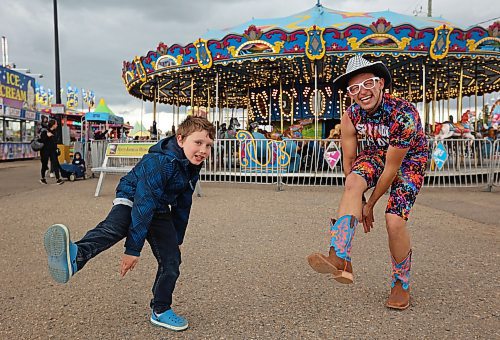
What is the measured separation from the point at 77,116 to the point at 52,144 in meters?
28.6

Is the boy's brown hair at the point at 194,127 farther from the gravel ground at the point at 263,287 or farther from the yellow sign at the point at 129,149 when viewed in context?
the yellow sign at the point at 129,149

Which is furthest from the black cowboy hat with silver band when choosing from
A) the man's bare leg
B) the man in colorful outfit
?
the man's bare leg

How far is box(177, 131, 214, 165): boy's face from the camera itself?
7.45 ft

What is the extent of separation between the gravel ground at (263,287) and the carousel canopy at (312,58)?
20.1 ft

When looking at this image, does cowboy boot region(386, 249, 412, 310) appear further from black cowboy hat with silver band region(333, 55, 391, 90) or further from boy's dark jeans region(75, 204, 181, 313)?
boy's dark jeans region(75, 204, 181, 313)

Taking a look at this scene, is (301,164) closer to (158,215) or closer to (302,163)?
(302,163)

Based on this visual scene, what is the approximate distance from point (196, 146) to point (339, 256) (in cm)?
98

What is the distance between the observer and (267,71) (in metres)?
13.9

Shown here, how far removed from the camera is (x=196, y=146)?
2.27m

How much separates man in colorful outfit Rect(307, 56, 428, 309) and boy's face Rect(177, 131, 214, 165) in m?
0.86

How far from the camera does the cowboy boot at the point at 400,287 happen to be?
2.67 meters

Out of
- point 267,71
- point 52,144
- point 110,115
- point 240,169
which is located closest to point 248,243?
point 240,169

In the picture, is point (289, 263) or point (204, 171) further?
point (204, 171)

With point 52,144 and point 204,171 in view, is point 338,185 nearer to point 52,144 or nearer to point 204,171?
point 204,171
